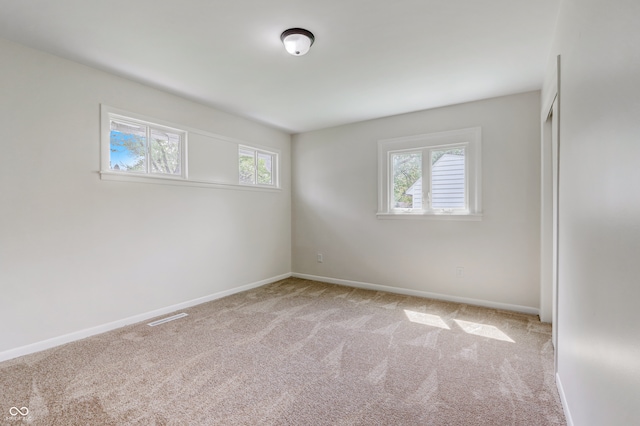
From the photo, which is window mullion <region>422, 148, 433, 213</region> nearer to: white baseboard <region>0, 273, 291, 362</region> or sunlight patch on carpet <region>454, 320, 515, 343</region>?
sunlight patch on carpet <region>454, 320, 515, 343</region>

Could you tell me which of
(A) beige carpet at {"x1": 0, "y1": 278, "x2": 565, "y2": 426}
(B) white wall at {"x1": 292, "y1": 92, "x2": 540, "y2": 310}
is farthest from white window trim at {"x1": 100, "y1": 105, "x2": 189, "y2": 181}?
(B) white wall at {"x1": 292, "y1": 92, "x2": 540, "y2": 310}

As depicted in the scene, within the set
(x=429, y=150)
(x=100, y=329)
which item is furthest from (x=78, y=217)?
(x=429, y=150)

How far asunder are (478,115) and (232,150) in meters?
3.38

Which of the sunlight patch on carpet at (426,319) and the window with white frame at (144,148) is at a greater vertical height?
the window with white frame at (144,148)

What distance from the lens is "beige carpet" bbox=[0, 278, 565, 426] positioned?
5.95 ft

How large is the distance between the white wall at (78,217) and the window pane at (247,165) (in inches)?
23.9

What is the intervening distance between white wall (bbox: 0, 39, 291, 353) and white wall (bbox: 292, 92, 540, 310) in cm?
179

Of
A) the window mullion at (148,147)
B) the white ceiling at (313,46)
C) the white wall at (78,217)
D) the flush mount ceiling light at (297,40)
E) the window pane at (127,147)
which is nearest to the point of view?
the white ceiling at (313,46)

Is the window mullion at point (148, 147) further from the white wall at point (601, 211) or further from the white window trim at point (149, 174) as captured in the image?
the white wall at point (601, 211)

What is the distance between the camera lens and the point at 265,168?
5.12 m

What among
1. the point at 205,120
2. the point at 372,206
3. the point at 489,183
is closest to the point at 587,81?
the point at 489,183

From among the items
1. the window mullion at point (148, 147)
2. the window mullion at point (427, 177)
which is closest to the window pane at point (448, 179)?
the window mullion at point (427, 177)

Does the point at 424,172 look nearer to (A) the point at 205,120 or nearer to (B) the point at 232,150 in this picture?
(B) the point at 232,150

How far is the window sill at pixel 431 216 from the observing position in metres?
3.86
